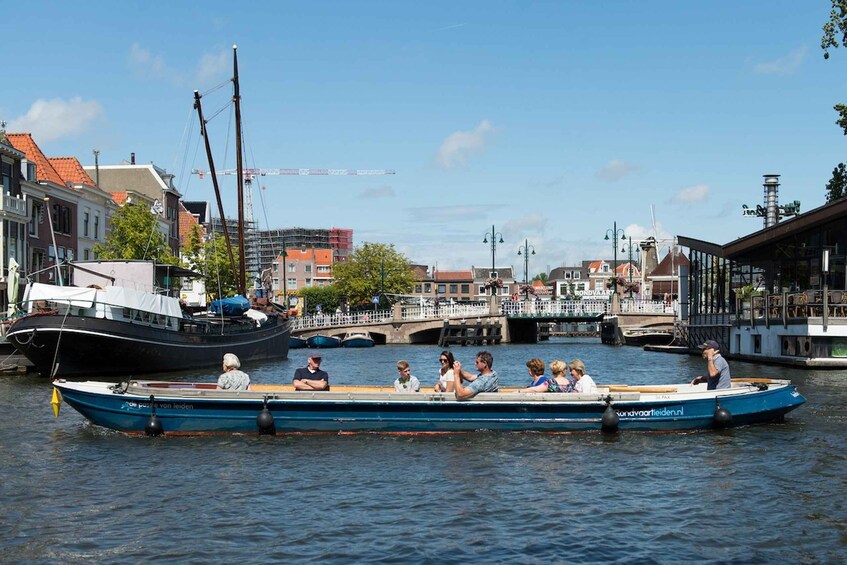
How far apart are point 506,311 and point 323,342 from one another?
63.5 feet

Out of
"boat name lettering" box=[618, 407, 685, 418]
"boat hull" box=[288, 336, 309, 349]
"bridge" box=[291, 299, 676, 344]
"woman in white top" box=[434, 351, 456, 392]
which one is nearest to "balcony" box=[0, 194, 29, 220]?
"boat hull" box=[288, 336, 309, 349]

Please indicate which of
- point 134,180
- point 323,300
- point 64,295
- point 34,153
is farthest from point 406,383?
Result: point 323,300

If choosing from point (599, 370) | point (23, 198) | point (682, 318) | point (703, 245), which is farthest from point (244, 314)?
point (682, 318)

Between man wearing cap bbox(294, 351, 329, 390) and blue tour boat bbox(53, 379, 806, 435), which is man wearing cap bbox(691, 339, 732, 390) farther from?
man wearing cap bbox(294, 351, 329, 390)

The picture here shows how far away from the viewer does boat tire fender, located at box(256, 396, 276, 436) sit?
21.0 metres

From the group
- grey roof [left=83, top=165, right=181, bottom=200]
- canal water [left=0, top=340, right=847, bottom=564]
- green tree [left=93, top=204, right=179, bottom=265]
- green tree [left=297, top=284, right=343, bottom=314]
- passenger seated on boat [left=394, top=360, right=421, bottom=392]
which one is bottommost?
canal water [left=0, top=340, right=847, bottom=564]

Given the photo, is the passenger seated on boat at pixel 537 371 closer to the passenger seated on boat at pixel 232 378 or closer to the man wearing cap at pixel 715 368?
the man wearing cap at pixel 715 368

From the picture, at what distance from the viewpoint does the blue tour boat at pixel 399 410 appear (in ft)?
69.1

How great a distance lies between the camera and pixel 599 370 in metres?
50.0

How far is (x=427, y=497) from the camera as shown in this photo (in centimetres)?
1587

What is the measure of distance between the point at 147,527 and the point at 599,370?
38.0 meters

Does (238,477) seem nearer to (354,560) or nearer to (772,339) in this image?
(354,560)

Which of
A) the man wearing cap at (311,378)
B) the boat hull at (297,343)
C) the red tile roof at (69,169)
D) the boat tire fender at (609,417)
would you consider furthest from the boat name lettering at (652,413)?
the boat hull at (297,343)

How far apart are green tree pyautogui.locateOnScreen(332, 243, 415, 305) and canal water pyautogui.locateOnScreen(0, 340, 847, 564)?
110 metres
